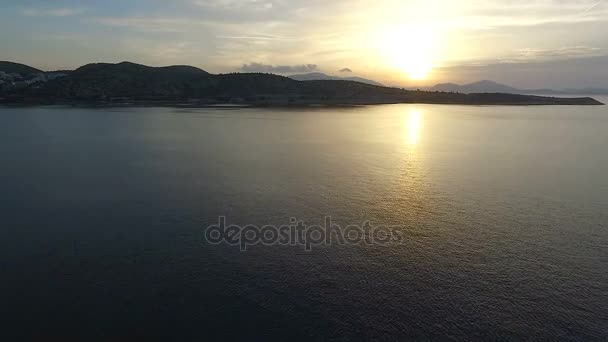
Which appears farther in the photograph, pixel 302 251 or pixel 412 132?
pixel 412 132

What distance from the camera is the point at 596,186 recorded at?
187 feet

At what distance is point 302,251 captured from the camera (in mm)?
35531

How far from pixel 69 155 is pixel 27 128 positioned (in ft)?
160

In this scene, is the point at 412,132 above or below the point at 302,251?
above

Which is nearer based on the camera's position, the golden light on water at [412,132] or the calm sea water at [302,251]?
the calm sea water at [302,251]

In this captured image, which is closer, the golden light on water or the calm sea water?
the calm sea water

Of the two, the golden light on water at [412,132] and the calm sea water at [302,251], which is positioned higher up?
the golden light on water at [412,132]

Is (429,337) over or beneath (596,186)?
beneath

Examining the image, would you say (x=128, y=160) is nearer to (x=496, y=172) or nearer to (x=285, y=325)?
(x=285, y=325)

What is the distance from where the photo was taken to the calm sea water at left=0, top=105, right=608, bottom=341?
Result: 26.2 m

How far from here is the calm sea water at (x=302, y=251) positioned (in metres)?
26.2

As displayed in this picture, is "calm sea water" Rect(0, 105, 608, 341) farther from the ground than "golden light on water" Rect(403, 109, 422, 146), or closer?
closer

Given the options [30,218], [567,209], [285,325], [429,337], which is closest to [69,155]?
[30,218]

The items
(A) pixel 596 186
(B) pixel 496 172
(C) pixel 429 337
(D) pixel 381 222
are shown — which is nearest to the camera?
(C) pixel 429 337
